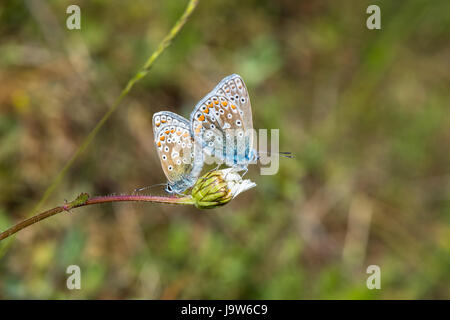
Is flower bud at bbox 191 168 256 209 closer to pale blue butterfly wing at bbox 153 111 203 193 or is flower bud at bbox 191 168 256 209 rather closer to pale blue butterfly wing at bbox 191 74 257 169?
pale blue butterfly wing at bbox 153 111 203 193

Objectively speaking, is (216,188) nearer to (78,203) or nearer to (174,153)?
(174,153)

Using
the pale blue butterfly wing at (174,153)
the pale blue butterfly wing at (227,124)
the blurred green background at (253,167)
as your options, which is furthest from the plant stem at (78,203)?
the blurred green background at (253,167)

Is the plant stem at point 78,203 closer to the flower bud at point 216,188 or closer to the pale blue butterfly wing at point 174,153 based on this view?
the flower bud at point 216,188

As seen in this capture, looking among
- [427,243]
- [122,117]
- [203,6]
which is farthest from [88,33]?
[427,243]

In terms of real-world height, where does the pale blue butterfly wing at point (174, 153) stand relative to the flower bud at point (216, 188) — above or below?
above

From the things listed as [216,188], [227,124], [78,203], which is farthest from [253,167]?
[78,203]

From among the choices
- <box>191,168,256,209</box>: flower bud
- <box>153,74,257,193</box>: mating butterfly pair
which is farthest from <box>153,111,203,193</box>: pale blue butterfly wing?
<box>191,168,256,209</box>: flower bud
